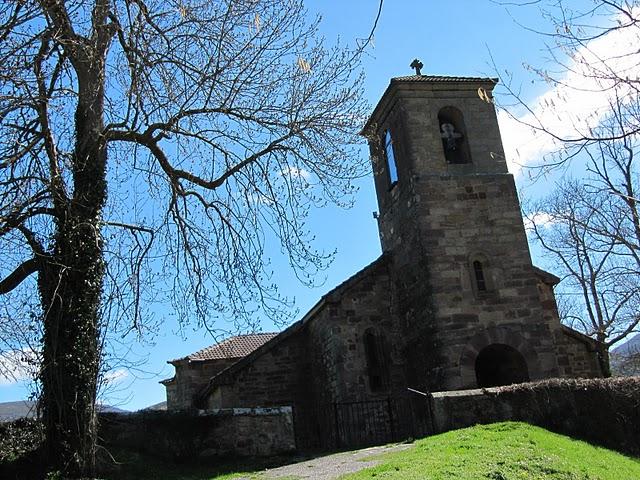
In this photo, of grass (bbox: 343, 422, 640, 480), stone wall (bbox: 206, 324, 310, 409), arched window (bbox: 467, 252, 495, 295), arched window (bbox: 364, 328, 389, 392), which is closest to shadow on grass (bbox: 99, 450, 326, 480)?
grass (bbox: 343, 422, 640, 480)

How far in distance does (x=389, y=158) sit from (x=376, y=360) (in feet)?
20.4

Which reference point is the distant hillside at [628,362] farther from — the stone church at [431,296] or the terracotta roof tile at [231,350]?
the terracotta roof tile at [231,350]

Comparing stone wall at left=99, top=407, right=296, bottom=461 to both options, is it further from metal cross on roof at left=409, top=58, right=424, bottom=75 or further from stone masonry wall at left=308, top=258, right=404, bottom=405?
metal cross on roof at left=409, top=58, right=424, bottom=75

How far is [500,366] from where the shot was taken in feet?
A: 55.5

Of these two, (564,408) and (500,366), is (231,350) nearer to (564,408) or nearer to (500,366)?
(500,366)

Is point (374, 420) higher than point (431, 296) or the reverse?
the reverse

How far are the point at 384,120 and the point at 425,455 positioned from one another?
39.4 feet

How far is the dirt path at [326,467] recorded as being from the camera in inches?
378

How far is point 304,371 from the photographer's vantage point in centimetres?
1998

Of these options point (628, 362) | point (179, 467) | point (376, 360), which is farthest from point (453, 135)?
point (628, 362)

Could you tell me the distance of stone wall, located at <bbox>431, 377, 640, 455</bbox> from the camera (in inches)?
434

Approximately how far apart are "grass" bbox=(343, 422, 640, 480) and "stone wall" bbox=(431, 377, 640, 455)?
634mm

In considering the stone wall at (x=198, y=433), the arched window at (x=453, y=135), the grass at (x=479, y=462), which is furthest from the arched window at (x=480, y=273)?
the stone wall at (x=198, y=433)

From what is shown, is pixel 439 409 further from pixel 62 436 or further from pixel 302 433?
pixel 302 433
